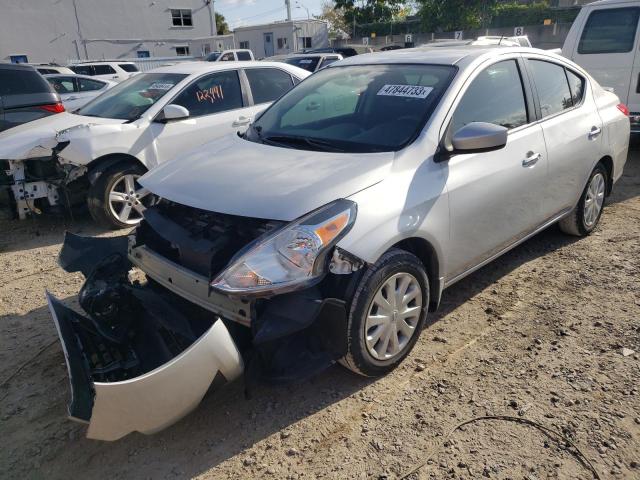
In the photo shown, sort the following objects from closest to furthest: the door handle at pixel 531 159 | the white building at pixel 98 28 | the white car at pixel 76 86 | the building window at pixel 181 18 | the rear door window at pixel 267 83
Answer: the door handle at pixel 531 159 < the rear door window at pixel 267 83 < the white car at pixel 76 86 < the white building at pixel 98 28 < the building window at pixel 181 18

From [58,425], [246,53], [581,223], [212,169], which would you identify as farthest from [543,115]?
[246,53]

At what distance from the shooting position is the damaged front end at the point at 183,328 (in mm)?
2186

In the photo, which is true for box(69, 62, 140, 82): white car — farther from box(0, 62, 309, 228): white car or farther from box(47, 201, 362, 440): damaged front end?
box(47, 201, 362, 440): damaged front end

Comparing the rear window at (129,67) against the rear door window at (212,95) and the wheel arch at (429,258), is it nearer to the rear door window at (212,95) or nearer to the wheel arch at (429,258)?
the rear door window at (212,95)

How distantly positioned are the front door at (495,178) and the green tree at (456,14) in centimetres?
3284

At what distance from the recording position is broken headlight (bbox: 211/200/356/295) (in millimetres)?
2385

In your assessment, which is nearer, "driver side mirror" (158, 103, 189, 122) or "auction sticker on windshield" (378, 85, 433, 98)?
"auction sticker on windshield" (378, 85, 433, 98)

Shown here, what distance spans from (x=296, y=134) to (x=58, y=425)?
2234 millimetres

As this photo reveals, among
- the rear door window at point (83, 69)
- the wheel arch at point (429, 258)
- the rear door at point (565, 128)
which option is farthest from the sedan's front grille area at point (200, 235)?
the rear door window at point (83, 69)

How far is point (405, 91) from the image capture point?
3.35m

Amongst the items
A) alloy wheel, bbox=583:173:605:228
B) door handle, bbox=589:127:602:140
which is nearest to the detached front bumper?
door handle, bbox=589:127:602:140

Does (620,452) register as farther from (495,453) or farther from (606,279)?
(606,279)

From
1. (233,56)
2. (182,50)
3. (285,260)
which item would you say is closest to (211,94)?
(285,260)

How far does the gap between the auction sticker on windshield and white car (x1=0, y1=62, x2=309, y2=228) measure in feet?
8.72
